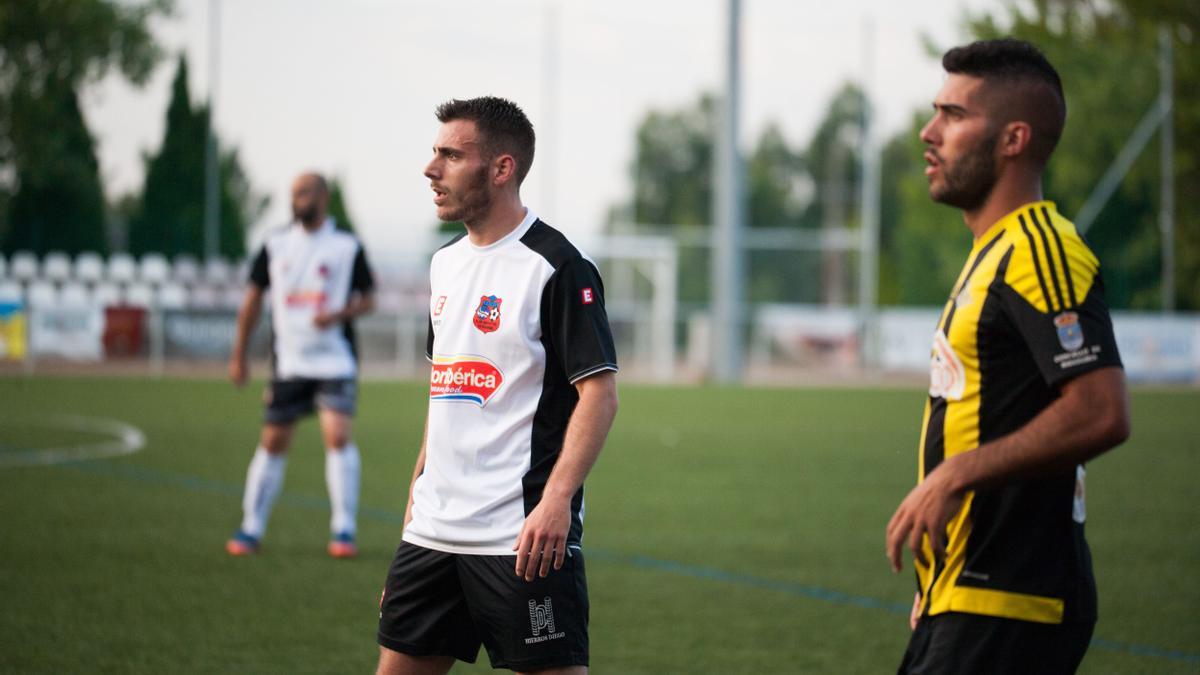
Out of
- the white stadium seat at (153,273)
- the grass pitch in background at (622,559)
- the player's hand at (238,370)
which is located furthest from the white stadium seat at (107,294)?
the player's hand at (238,370)

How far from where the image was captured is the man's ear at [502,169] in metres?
3.74

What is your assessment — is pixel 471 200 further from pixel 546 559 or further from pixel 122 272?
pixel 122 272

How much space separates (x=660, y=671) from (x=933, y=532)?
10.5 ft

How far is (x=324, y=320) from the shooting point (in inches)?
328

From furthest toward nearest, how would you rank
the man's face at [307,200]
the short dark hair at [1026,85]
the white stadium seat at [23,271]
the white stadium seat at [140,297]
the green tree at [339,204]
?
the green tree at [339,204] → the white stadium seat at [23,271] → the white stadium seat at [140,297] → the man's face at [307,200] → the short dark hair at [1026,85]

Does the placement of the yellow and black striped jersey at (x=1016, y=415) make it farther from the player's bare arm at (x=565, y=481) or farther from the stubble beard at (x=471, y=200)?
the stubble beard at (x=471, y=200)

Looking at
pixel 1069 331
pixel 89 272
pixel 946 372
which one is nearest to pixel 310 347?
pixel 946 372

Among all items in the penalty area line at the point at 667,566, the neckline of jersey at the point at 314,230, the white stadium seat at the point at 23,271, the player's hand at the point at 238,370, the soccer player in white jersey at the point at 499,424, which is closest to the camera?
the soccer player in white jersey at the point at 499,424

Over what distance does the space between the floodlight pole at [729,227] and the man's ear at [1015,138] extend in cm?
2757

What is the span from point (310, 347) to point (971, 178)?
615cm

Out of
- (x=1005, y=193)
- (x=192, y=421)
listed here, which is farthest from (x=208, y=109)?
(x=1005, y=193)

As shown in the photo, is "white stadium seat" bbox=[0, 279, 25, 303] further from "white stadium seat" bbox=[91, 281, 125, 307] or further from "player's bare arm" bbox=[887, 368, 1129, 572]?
"player's bare arm" bbox=[887, 368, 1129, 572]

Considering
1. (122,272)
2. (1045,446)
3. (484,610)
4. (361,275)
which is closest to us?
(1045,446)

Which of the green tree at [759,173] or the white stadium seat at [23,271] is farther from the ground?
the green tree at [759,173]
